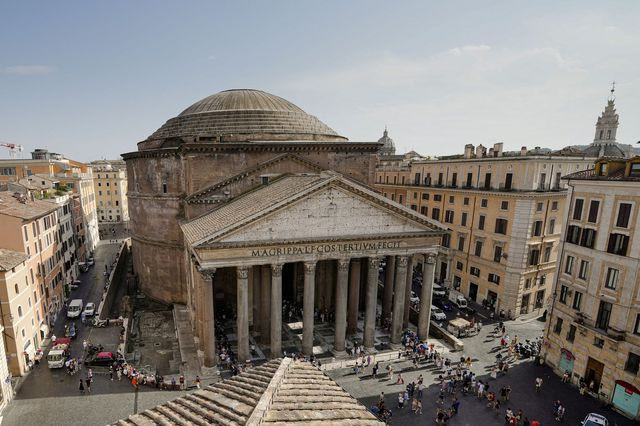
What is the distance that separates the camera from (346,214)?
23.4m

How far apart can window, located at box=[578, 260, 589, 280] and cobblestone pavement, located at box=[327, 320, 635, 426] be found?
7.04 meters

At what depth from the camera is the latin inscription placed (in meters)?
22.6

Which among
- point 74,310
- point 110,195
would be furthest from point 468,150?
point 110,195

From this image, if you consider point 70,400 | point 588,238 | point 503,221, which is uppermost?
point 588,238

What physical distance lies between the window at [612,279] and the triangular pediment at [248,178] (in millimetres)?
21534

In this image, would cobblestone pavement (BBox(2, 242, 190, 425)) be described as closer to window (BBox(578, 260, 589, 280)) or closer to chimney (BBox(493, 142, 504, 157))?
window (BBox(578, 260, 589, 280))

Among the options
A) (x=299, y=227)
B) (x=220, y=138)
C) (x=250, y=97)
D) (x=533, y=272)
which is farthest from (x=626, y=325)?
(x=250, y=97)

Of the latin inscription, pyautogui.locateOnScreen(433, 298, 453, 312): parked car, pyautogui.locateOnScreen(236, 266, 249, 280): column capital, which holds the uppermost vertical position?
the latin inscription

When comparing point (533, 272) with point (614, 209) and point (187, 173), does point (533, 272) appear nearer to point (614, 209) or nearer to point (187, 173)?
point (614, 209)

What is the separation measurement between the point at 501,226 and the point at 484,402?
679 inches

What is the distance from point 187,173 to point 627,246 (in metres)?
30.0

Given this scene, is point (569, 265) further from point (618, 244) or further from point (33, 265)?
point (33, 265)

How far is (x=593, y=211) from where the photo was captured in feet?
76.6

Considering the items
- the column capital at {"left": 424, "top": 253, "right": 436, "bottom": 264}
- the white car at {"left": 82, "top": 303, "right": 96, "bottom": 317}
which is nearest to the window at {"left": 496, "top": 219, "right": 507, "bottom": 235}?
the column capital at {"left": 424, "top": 253, "right": 436, "bottom": 264}
